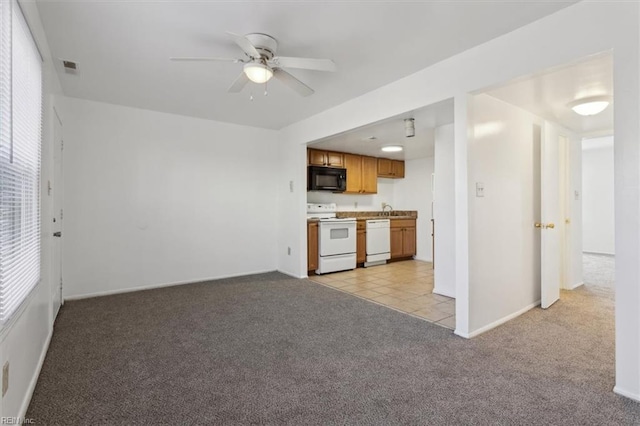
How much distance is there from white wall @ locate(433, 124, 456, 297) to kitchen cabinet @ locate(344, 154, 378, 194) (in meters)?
2.43

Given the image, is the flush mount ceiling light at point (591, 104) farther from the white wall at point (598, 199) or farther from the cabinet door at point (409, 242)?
the white wall at point (598, 199)

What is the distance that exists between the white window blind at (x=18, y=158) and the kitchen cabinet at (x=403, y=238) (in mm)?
5450

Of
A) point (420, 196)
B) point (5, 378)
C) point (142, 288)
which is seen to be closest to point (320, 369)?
point (5, 378)

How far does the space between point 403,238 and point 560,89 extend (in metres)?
4.07

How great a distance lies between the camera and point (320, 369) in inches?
84.3

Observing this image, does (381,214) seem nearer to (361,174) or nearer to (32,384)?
(361,174)

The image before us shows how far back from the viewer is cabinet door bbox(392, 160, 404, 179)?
7062 millimetres

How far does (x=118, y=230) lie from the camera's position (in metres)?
4.09

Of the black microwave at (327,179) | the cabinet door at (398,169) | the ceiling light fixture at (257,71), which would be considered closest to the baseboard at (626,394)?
the ceiling light fixture at (257,71)

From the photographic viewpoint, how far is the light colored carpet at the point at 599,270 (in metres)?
4.46

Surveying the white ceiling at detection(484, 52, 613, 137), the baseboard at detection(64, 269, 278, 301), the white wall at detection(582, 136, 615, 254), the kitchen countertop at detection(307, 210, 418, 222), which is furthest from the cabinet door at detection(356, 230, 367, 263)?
the white wall at detection(582, 136, 615, 254)

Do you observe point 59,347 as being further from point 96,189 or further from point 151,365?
point 96,189

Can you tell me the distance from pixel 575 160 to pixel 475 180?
9.43ft

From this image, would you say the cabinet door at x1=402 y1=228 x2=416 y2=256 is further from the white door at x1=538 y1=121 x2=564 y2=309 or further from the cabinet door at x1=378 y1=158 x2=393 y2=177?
the white door at x1=538 y1=121 x2=564 y2=309
